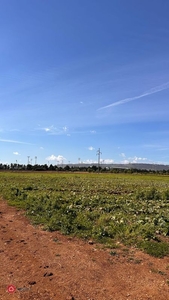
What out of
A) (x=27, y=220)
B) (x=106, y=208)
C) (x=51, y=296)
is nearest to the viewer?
(x=51, y=296)

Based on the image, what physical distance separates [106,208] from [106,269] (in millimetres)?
9218

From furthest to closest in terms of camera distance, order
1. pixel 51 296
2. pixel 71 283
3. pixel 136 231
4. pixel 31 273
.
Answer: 1. pixel 136 231
2. pixel 31 273
3. pixel 71 283
4. pixel 51 296

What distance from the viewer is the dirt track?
679cm

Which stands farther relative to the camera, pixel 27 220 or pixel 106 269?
pixel 27 220

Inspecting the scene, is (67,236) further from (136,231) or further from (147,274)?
(147,274)

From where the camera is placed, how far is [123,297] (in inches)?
261

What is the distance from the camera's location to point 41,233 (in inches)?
495

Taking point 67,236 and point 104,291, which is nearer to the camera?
point 104,291

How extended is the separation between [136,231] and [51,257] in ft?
13.8

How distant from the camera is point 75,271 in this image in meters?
8.16

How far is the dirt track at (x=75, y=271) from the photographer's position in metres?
6.79

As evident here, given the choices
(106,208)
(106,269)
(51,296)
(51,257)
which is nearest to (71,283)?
(51,296)

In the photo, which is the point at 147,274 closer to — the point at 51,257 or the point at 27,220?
the point at 51,257

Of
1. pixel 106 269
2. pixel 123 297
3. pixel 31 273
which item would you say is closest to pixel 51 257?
pixel 31 273
